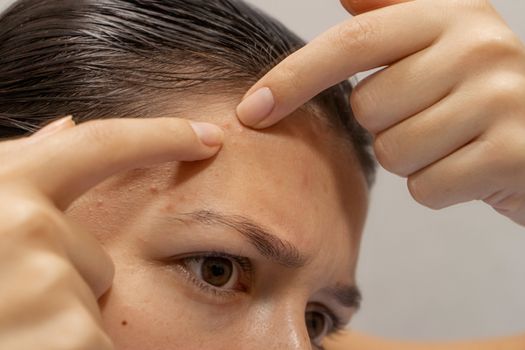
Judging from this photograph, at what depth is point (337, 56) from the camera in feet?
2.96

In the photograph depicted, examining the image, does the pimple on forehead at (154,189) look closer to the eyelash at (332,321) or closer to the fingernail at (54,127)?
the fingernail at (54,127)

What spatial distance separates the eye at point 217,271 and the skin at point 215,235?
18 mm

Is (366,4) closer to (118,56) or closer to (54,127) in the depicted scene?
(118,56)

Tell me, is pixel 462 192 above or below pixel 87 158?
below

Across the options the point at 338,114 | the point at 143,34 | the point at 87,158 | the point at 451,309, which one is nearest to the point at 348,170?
the point at 338,114

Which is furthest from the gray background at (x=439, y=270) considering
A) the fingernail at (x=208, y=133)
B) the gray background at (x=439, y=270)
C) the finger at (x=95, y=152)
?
the finger at (x=95, y=152)

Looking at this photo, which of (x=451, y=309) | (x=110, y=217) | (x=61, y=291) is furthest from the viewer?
(x=451, y=309)

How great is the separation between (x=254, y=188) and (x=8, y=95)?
0.35 m

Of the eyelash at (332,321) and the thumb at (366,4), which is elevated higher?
the thumb at (366,4)

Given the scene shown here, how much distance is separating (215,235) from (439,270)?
1026 mm

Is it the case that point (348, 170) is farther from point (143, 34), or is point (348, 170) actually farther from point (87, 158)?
point (87, 158)

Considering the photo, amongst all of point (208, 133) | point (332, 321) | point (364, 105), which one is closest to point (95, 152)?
point (208, 133)

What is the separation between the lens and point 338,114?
1073 millimetres

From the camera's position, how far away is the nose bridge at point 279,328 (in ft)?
2.96
